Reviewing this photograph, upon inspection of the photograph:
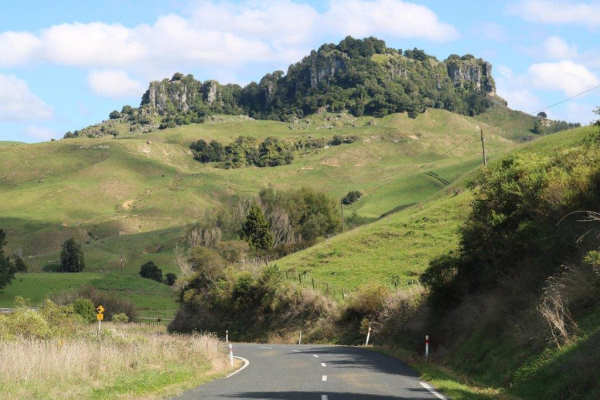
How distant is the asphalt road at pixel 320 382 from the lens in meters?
17.6

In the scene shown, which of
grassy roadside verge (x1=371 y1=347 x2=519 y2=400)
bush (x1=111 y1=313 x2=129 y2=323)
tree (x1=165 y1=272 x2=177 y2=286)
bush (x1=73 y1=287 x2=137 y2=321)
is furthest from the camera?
tree (x1=165 y1=272 x2=177 y2=286)

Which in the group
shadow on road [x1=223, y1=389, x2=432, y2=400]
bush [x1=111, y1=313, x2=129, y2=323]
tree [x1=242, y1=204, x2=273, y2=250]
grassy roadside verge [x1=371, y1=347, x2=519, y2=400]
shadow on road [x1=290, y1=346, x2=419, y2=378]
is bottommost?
bush [x1=111, y1=313, x2=129, y2=323]

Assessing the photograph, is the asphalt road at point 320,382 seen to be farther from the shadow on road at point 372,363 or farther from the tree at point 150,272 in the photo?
the tree at point 150,272

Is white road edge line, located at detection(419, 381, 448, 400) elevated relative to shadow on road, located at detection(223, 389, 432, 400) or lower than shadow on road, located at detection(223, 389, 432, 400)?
lower

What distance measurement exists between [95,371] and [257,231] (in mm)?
90739

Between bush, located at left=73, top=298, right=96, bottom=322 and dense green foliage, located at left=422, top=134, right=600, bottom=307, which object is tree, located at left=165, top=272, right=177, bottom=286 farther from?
dense green foliage, located at left=422, top=134, right=600, bottom=307

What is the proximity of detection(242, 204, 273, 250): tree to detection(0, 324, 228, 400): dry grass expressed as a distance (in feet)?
273

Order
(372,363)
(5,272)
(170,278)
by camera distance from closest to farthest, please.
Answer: (372,363), (5,272), (170,278)

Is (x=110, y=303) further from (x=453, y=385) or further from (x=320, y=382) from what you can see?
(x=453, y=385)

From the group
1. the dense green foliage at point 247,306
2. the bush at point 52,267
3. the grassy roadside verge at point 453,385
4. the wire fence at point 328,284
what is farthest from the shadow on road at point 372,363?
the bush at point 52,267

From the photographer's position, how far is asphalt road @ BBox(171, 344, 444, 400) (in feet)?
57.9

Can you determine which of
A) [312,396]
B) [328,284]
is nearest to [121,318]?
[328,284]

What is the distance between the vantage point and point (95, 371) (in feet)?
64.0

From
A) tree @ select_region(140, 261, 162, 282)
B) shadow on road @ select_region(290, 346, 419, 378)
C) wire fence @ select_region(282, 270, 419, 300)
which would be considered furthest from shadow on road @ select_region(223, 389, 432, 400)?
tree @ select_region(140, 261, 162, 282)
